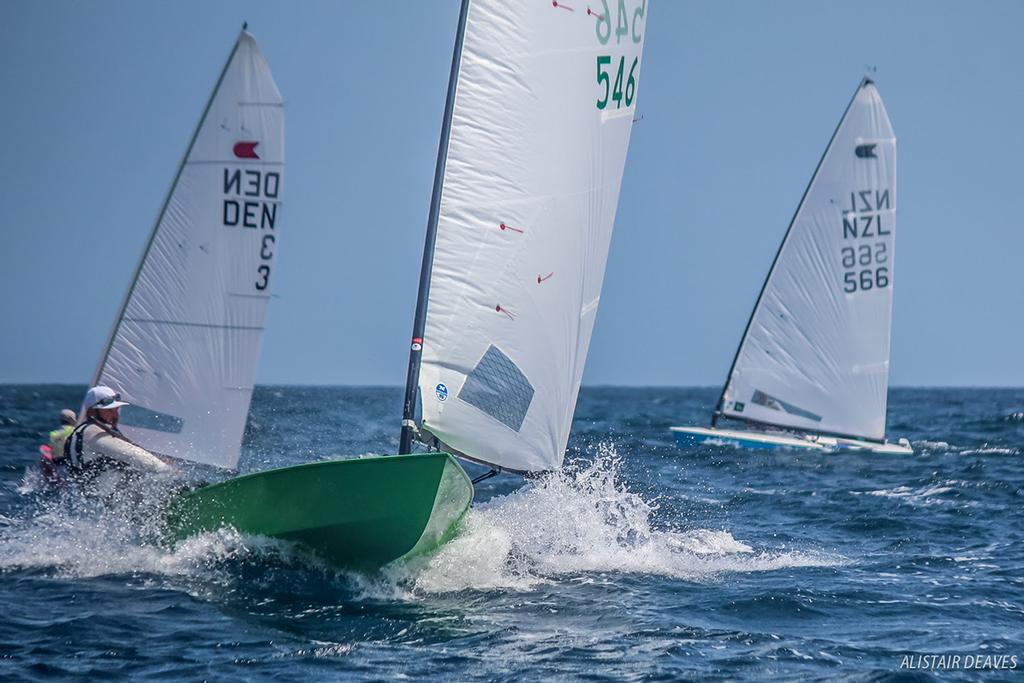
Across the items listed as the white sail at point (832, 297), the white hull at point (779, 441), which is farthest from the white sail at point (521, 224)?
the white sail at point (832, 297)

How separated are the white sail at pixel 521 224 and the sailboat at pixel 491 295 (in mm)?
13

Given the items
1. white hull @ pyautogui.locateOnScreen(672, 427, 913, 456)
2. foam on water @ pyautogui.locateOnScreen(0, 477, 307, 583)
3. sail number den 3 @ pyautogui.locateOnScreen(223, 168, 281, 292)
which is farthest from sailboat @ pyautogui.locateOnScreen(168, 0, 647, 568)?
white hull @ pyautogui.locateOnScreen(672, 427, 913, 456)

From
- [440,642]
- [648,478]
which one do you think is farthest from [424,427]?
[648,478]

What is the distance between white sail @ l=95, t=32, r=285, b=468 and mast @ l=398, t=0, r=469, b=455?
1.20 metres

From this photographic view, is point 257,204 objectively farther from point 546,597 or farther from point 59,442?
point 546,597

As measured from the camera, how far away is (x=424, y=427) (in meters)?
9.01

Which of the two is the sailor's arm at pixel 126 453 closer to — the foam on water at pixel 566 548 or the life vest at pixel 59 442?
the life vest at pixel 59 442

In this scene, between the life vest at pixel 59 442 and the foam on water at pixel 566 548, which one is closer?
the foam on water at pixel 566 548

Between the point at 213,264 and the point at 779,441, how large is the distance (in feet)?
49.0

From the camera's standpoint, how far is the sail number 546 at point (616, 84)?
10.1 metres

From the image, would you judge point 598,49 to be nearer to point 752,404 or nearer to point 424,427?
point 424,427

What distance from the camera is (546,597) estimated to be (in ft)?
28.4

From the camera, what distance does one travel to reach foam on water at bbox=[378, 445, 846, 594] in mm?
8898

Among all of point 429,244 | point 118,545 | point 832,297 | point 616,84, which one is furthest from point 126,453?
point 832,297
